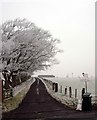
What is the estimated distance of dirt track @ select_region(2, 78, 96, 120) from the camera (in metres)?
5.59

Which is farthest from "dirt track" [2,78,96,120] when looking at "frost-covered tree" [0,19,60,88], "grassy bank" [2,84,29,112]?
"frost-covered tree" [0,19,60,88]

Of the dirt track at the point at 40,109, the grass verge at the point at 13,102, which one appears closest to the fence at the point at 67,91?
the dirt track at the point at 40,109

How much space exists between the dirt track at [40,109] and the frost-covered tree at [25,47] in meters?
0.38

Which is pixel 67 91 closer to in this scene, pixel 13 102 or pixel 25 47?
pixel 13 102

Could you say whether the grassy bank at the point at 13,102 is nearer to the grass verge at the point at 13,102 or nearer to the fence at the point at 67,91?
the grass verge at the point at 13,102

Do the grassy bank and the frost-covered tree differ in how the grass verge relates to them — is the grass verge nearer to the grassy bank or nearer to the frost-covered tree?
the grassy bank

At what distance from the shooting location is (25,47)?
579 centimetres

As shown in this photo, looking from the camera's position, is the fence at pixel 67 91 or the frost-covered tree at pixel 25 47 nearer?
the frost-covered tree at pixel 25 47

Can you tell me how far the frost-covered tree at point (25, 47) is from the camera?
222 inches

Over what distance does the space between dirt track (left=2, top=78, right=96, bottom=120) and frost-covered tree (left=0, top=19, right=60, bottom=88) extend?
38cm

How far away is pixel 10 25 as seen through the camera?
559 centimetres

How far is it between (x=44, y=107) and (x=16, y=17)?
1616mm

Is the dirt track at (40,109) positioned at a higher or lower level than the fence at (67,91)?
lower

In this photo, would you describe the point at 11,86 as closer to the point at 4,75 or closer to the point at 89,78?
the point at 4,75
